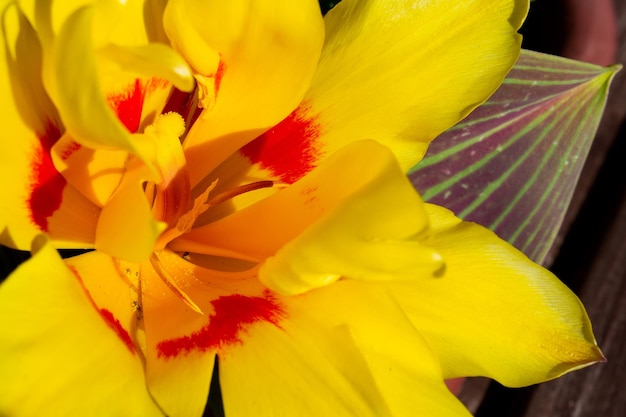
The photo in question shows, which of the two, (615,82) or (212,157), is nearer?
(212,157)

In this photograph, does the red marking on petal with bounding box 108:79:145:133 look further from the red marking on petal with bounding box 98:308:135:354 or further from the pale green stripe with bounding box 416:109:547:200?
the pale green stripe with bounding box 416:109:547:200

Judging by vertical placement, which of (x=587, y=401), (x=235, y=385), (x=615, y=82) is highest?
(x=235, y=385)

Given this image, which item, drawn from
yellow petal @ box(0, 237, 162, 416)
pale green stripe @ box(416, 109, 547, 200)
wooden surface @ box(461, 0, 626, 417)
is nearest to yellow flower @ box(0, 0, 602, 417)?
yellow petal @ box(0, 237, 162, 416)

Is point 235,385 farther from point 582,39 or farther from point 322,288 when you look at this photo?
point 582,39

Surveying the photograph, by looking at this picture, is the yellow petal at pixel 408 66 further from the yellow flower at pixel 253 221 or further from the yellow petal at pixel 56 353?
the yellow petal at pixel 56 353

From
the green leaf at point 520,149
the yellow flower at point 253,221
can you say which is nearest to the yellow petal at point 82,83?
the yellow flower at point 253,221

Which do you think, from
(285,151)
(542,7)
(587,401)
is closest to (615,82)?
(542,7)
